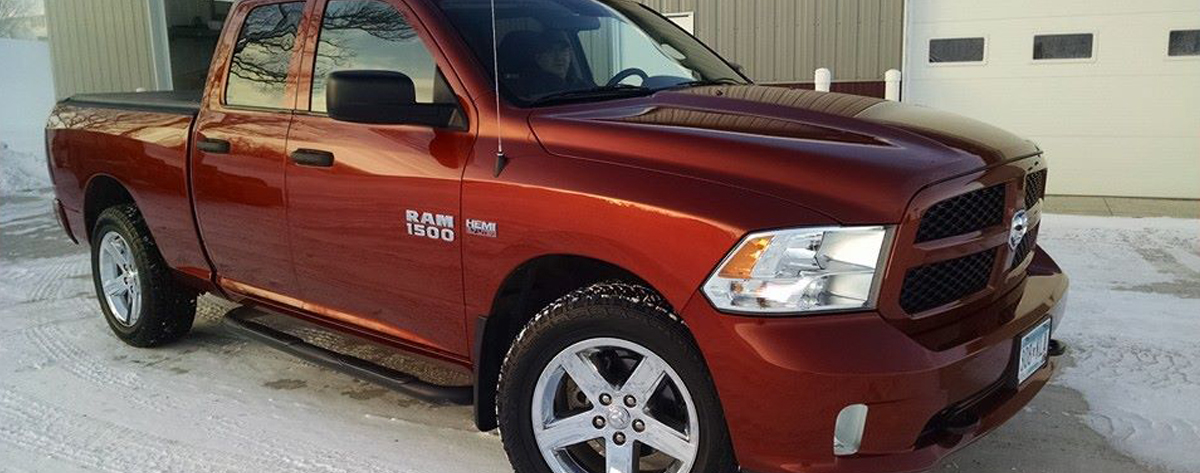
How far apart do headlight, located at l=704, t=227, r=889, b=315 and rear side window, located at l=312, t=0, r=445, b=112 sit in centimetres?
143

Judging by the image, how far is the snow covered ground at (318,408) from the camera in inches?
138

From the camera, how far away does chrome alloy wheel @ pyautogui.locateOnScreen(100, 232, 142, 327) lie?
502 cm

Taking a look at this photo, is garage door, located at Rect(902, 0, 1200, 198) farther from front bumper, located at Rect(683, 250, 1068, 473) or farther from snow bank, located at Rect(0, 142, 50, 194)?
snow bank, located at Rect(0, 142, 50, 194)

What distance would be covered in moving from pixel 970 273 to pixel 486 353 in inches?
62.3

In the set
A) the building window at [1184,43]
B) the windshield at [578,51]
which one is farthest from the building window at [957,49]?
the windshield at [578,51]

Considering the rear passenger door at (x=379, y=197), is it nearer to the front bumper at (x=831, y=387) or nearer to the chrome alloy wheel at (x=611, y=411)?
the chrome alloy wheel at (x=611, y=411)

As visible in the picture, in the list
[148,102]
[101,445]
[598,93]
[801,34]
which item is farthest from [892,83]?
[101,445]

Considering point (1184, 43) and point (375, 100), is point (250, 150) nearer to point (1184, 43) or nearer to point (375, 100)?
point (375, 100)

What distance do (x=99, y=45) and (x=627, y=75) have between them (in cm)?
1131

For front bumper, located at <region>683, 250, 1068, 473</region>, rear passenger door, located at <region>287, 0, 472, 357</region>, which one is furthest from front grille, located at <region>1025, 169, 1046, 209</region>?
rear passenger door, located at <region>287, 0, 472, 357</region>

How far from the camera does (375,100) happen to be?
307cm

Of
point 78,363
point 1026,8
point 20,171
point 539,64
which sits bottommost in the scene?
point 78,363

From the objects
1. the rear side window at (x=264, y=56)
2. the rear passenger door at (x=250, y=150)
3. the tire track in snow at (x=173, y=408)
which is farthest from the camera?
the rear side window at (x=264, y=56)

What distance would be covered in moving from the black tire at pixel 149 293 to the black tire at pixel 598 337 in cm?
264
